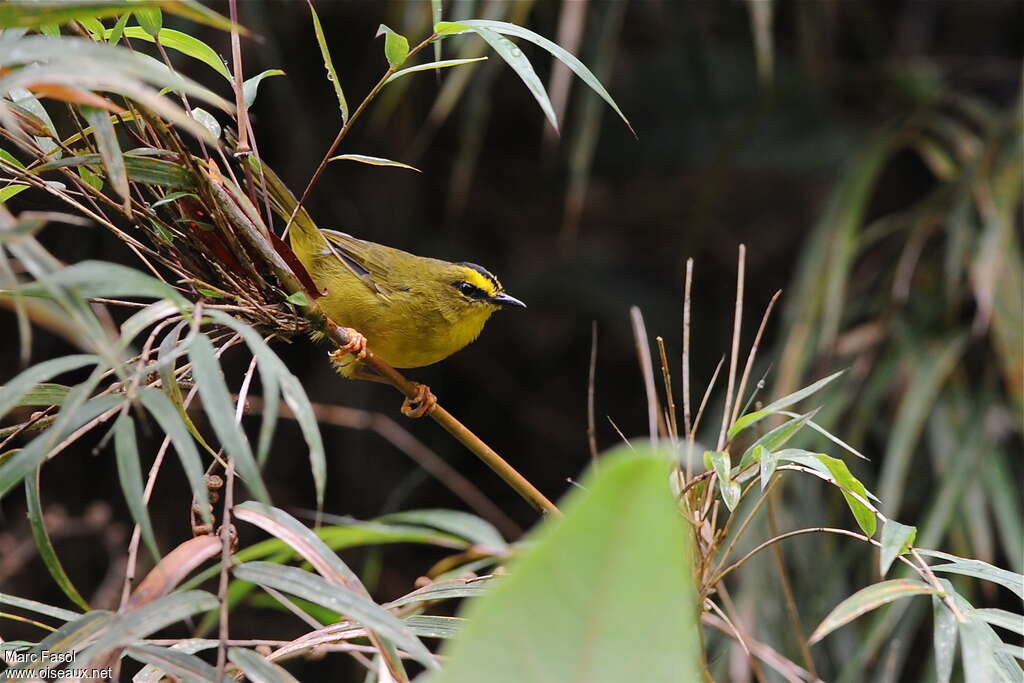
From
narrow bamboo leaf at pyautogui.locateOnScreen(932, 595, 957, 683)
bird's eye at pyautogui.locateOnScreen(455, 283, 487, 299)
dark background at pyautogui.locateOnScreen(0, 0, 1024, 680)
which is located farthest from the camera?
dark background at pyautogui.locateOnScreen(0, 0, 1024, 680)

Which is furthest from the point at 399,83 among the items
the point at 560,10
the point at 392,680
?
the point at 392,680

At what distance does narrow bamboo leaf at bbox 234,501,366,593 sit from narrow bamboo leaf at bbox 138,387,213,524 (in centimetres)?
14

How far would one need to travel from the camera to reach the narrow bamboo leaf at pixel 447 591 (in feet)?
4.72

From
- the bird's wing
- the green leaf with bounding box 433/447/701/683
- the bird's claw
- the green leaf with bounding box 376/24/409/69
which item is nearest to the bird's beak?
the bird's wing

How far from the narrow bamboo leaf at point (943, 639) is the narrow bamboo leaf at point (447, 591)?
1.88ft

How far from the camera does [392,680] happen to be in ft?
4.09

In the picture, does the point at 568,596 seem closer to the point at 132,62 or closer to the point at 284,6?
the point at 132,62

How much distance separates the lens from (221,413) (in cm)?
99

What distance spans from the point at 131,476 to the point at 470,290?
1531mm

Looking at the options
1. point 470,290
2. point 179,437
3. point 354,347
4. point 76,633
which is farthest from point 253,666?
point 470,290

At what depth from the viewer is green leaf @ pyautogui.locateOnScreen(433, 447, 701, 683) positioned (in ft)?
2.28

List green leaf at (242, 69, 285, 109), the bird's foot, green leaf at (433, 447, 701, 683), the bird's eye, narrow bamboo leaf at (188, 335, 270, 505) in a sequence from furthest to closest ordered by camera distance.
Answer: the bird's eye, the bird's foot, green leaf at (242, 69, 285, 109), narrow bamboo leaf at (188, 335, 270, 505), green leaf at (433, 447, 701, 683)

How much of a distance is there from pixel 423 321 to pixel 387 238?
247 cm

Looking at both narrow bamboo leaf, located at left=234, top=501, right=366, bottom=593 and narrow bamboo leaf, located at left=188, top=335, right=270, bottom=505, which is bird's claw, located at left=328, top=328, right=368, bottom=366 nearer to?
narrow bamboo leaf, located at left=234, top=501, right=366, bottom=593
